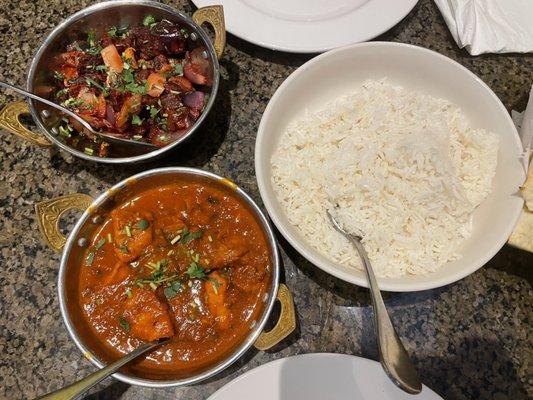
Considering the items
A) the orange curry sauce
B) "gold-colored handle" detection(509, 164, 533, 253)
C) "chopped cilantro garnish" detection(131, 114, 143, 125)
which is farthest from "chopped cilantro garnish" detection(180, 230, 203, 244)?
"gold-colored handle" detection(509, 164, 533, 253)

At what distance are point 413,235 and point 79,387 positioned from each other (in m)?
0.98

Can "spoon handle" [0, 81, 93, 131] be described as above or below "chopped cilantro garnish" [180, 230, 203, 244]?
above

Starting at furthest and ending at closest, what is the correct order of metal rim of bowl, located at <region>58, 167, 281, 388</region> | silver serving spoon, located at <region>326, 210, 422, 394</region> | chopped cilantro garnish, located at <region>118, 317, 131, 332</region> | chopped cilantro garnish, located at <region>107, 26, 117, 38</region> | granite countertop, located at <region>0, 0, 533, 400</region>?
chopped cilantro garnish, located at <region>107, 26, 117, 38</region>, granite countertop, located at <region>0, 0, 533, 400</region>, chopped cilantro garnish, located at <region>118, 317, 131, 332</region>, metal rim of bowl, located at <region>58, 167, 281, 388</region>, silver serving spoon, located at <region>326, 210, 422, 394</region>

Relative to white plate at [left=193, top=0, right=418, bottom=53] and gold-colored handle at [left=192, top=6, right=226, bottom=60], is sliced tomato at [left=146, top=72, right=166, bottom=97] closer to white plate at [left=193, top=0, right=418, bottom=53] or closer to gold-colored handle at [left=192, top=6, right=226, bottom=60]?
gold-colored handle at [left=192, top=6, right=226, bottom=60]

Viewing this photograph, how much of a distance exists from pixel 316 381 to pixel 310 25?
3.74ft

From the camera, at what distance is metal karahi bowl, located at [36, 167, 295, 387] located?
1354mm

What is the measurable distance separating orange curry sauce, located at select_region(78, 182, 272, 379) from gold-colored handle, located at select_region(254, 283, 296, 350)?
0.06m

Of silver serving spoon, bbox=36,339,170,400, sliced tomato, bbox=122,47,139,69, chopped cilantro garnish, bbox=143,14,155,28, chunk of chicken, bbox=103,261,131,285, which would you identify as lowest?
silver serving spoon, bbox=36,339,170,400

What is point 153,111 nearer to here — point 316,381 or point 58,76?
point 58,76

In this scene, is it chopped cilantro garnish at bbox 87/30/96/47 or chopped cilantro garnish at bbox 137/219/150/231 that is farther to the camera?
chopped cilantro garnish at bbox 87/30/96/47

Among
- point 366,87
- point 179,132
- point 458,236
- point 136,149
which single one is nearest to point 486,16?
point 366,87

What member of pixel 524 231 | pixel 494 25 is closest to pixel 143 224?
pixel 524 231

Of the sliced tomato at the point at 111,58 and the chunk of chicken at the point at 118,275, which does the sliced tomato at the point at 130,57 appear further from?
the chunk of chicken at the point at 118,275

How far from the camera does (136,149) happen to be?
1.54 meters
